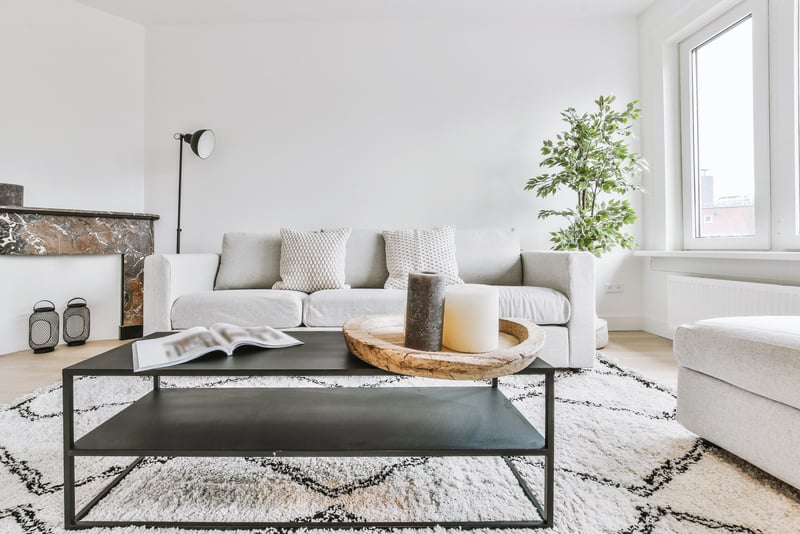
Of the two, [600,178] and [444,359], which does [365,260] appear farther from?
[444,359]

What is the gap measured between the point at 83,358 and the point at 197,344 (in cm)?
202

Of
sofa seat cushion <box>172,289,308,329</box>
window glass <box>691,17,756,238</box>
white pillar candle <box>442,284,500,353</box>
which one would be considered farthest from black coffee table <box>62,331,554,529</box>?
window glass <box>691,17,756,238</box>

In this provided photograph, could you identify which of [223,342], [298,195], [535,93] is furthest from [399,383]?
[535,93]

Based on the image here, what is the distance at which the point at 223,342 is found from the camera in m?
1.03

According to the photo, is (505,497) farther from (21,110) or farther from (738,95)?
(21,110)

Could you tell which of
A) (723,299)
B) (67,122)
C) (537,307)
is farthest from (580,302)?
(67,122)

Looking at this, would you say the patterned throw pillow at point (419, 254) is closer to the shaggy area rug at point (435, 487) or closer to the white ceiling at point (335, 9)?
the shaggy area rug at point (435, 487)

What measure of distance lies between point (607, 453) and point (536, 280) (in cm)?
130

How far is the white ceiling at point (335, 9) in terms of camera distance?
9.91ft

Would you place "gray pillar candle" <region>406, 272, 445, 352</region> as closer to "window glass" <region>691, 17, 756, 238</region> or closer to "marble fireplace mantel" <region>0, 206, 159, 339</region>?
"window glass" <region>691, 17, 756, 238</region>

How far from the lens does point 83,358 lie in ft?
7.96

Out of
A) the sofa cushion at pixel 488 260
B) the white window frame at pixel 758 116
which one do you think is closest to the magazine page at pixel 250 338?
the sofa cushion at pixel 488 260

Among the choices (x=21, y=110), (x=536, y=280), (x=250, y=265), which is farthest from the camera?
(x=21, y=110)

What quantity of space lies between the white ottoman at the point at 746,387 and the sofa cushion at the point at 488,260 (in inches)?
52.4
